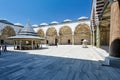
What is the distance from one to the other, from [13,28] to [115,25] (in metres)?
38.5

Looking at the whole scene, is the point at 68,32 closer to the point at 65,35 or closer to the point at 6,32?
the point at 65,35

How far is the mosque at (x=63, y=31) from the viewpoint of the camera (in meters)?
34.5

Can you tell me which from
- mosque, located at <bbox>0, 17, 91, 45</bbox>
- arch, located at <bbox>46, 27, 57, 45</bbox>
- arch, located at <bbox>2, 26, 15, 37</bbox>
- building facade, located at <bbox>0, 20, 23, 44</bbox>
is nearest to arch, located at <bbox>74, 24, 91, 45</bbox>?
mosque, located at <bbox>0, 17, 91, 45</bbox>

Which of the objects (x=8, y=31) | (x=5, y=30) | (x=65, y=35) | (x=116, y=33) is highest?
(x=5, y=30)

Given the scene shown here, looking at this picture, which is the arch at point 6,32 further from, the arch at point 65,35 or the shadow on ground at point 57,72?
the shadow on ground at point 57,72

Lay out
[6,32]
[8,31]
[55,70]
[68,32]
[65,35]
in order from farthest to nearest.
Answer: [65,35], [68,32], [8,31], [6,32], [55,70]

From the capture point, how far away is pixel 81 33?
→ 3638 centimetres

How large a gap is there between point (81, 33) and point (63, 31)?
7.04 m

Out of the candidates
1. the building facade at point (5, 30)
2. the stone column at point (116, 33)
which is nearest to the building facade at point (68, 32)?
the building facade at point (5, 30)

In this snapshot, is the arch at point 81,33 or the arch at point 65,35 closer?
the arch at point 81,33

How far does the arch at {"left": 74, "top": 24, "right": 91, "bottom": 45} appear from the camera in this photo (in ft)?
116

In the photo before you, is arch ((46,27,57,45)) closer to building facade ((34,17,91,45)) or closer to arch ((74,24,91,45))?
building facade ((34,17,91,45))

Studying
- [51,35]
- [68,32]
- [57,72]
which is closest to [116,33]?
[57,72]

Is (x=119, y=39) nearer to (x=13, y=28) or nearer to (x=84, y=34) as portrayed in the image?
(x=84, y=34)
